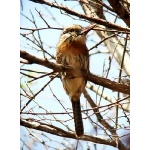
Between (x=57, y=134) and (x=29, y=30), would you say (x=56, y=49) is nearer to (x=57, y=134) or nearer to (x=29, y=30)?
(x=29, y=30)

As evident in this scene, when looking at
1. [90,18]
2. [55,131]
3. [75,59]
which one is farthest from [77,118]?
[90,18]

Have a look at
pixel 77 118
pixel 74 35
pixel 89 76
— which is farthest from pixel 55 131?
pixel 74 35

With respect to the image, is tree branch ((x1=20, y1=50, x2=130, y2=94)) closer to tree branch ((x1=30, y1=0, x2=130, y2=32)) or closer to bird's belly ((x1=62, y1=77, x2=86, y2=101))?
bird's belly ((x1=62, y1=77, x2=86, y2=101))

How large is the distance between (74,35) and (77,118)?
32 cm

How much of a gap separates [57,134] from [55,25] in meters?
0.43

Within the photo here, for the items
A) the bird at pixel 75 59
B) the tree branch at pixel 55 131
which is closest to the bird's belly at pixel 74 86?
the bird at pixel 75 59

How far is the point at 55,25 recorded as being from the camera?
1644 millimetres

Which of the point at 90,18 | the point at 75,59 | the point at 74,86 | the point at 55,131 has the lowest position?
the point at 55,131

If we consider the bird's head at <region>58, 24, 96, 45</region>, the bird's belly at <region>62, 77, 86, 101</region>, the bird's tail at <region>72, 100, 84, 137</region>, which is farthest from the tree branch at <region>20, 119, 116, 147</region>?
the bird's head at <region>58, 24, 96, 45</region>

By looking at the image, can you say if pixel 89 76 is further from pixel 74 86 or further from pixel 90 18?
pixel 90 18

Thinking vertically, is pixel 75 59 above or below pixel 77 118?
above

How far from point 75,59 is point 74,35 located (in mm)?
92

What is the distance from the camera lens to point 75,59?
1.56 m
